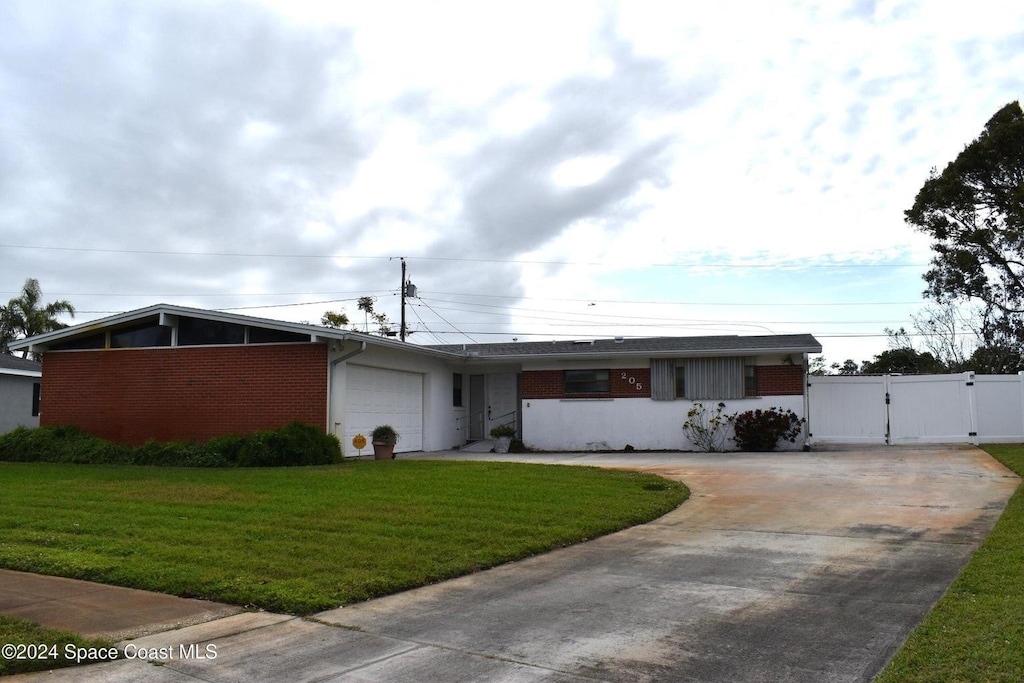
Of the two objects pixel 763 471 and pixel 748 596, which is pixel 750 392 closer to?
pixel 763 471

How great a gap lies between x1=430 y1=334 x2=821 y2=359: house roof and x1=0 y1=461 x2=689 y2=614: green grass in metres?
8.30

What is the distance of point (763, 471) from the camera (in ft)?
50.3

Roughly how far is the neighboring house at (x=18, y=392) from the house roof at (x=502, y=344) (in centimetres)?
733

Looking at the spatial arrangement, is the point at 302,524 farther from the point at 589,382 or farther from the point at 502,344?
the point at 502,344

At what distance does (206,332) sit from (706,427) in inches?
526

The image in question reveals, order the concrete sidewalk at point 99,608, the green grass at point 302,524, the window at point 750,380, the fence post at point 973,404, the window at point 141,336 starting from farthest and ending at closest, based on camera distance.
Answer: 1. the window at point 750,380
2. the fence post at point 973,404
3. the window at point 141,336
4. the green grass at point 302,524
5. the concrete sidewalk at point 99,608

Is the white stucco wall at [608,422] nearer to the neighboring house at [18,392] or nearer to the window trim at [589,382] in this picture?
the window trim at [589,382]

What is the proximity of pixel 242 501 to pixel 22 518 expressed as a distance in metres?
2.58

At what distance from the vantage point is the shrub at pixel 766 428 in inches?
838

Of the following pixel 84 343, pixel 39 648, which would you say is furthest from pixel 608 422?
pixel 39 648

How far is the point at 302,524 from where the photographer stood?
30.2ft

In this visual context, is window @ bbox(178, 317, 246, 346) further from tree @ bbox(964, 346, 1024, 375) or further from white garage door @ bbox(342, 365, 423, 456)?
tree @ bbox(964, 346, 1024, 375)

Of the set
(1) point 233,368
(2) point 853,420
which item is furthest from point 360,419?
(2) point 853,420

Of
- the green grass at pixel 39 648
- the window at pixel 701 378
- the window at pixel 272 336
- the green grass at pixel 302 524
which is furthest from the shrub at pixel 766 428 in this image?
the green grass at pixel 39 648
